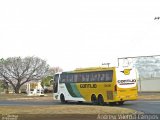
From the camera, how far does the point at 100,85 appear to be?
34.1 m

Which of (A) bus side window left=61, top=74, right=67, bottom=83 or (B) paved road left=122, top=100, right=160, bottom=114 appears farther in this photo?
(A) bus side window left=61, top=74, right=67, bottom=83

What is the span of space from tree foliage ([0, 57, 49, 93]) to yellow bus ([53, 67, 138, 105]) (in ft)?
226

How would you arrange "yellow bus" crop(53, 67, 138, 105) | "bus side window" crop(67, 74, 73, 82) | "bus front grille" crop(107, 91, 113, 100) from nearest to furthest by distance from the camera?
"yellow bus" crop(53, 67, 138, 105) < "bus front grille" crop(107, 91, 113, 100) < "bus side window" crop(67, 74, 73, 82)

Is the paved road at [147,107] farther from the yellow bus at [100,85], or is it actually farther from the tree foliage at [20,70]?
the tree foliage at [20,70]

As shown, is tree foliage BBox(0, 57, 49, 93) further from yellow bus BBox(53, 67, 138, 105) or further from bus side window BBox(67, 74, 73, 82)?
yellow bus BBox(53, 67, 138, 105)

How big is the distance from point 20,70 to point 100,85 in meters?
75.8

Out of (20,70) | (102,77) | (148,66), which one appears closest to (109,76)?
(102,77)

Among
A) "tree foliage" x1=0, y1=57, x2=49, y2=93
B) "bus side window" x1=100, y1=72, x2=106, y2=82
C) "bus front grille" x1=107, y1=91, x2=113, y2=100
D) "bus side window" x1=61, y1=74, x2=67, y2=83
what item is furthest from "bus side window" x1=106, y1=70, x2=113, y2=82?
"tree foliage" x1=0, y1=57, x2=49, y2=93

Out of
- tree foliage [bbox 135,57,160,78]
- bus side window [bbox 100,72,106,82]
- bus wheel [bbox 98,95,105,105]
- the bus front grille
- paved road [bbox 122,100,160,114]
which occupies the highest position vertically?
tree foliage [bbox 135,57,160,78]

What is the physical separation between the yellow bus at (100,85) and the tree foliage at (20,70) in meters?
68.8

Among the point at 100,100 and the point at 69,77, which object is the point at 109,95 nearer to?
the point at 100,100

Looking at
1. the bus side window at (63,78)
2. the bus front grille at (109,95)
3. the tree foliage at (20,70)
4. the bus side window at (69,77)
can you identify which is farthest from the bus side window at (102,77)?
the tree foliage at (20,70)

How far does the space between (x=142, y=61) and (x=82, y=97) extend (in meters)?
53.6

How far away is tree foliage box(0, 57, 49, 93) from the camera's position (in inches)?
4213
